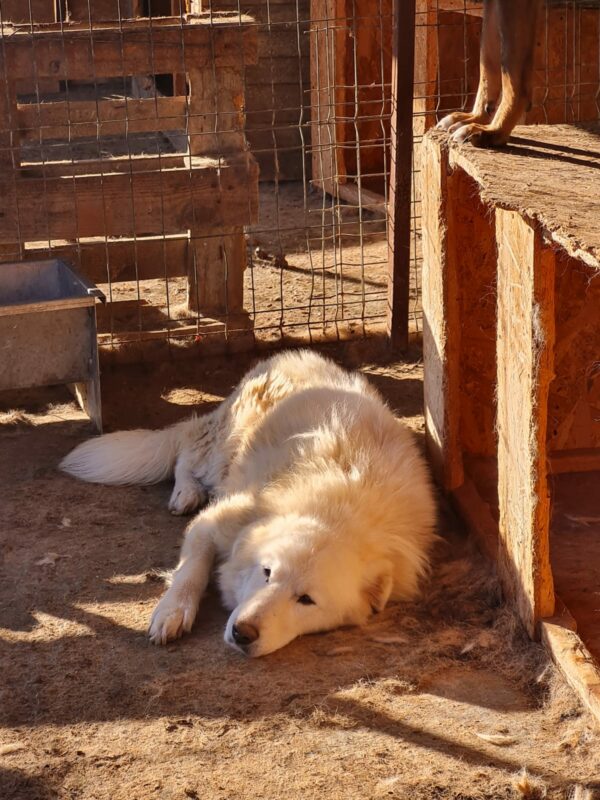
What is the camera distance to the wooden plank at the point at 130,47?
5699 mm

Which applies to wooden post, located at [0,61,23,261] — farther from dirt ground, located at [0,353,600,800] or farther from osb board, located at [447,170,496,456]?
osb board, located at [447,170,496,456]

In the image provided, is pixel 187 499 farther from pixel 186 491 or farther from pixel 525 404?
pixel 525 404

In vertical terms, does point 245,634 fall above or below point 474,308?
below

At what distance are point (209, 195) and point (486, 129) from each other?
A: 89.3 inches

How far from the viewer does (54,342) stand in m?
5.24

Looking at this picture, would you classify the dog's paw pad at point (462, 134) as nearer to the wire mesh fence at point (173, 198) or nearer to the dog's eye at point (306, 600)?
the wire mesh fence at point (173, 198)

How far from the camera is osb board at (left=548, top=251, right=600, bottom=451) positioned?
466 centimetres

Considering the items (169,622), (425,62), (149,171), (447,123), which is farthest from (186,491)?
(425,62)

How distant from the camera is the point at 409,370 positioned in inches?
246

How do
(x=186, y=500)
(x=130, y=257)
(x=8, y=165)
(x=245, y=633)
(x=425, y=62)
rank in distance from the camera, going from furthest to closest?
1. (x=425, y=62)
2. (x=130, y=257)
3. (x=8, y=165)
4. (x=186, y=500)
5. (x=245, y=633)

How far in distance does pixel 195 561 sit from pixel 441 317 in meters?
1.44

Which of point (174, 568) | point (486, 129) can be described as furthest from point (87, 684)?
point (486, 129)

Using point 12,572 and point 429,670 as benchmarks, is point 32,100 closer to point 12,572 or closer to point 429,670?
point 12,572

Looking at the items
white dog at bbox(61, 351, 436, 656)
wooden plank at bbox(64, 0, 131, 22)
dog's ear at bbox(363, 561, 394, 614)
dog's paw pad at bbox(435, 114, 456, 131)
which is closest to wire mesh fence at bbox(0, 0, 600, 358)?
white dog at bbox(61, 351, 436, 656)
